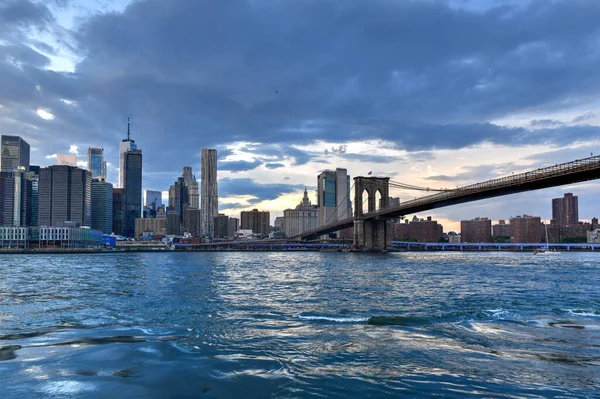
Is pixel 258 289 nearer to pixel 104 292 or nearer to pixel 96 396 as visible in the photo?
pixel 104 292

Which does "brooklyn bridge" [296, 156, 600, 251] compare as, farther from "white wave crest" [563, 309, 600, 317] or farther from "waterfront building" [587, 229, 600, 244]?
"waterfront building" [587, 229, 600, 244]

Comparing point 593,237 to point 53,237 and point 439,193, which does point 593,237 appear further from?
point 53,237

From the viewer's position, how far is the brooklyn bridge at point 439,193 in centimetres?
5148

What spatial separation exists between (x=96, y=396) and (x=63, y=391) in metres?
0.70

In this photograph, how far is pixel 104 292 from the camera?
81.8 ft

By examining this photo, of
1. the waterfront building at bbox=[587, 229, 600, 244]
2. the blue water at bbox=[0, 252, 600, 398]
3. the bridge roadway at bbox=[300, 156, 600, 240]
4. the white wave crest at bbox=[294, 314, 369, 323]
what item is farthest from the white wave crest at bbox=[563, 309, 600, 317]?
the waterfront building at bbox=[587, 229, 600, 244]

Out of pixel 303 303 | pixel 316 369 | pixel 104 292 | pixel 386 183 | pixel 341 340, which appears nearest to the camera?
pixel 316 369

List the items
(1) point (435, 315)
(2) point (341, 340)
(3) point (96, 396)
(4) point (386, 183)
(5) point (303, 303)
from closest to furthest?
(3) point (96, 396), (2) point (341, 340), (1) point (435, 315), (5) point (303, 303), (4) point (386, 183)

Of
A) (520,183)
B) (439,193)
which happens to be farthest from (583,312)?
(439,193)

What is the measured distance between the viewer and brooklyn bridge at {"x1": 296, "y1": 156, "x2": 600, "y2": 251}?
51484 mm

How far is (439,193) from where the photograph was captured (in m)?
91.6

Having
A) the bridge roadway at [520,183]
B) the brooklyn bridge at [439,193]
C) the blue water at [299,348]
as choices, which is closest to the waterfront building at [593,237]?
the brooklyn bridge at [439,193]

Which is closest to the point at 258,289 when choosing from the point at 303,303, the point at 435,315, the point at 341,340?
the point at 303,303

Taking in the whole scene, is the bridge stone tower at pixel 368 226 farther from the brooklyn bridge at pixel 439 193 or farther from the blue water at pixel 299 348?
the blue water at pixel 299 348
